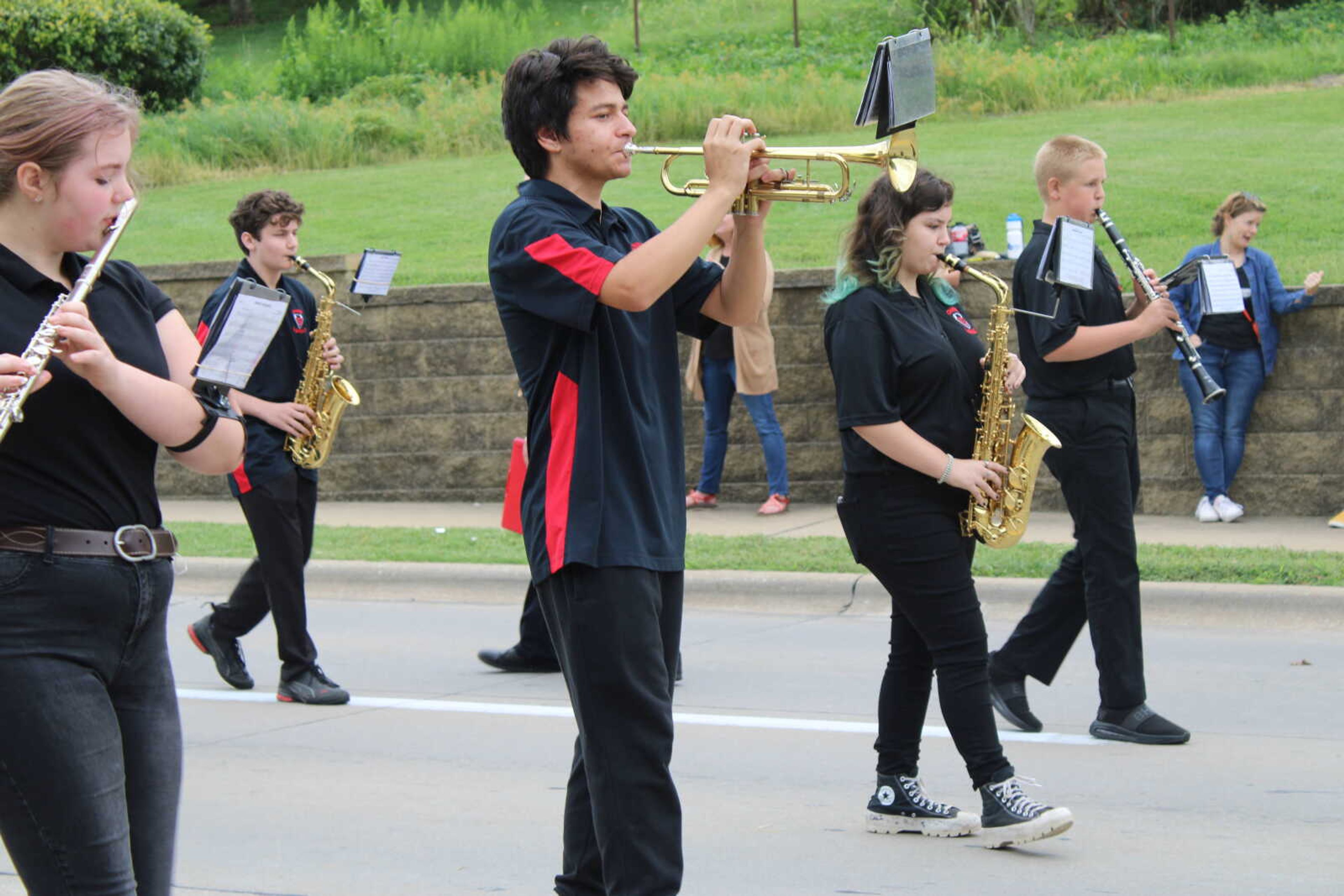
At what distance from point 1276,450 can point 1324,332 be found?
84 cm

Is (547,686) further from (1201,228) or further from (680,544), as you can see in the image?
(1201,228)

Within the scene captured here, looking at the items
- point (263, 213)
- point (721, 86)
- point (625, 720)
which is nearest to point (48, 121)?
point (625, 720)

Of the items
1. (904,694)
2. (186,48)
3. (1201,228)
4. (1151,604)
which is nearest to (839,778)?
(904,694)

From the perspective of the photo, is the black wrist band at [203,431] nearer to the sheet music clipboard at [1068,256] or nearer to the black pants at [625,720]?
the black pants at [625,720]

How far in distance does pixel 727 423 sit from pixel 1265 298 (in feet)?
12.3

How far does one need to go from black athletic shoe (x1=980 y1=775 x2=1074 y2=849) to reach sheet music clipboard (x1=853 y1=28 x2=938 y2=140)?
Answer: 210 cm

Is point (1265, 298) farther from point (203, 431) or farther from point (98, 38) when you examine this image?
point (98, 38)

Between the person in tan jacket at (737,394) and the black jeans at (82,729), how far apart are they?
323 inches

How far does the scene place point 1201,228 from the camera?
1412cm

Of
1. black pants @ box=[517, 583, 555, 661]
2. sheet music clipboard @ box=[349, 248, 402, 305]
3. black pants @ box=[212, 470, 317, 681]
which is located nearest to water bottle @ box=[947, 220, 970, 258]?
sheet music clipboard @ box=[349, 248, 402, 305]

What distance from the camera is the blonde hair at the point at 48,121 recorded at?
119 inches

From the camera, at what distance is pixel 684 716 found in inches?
278

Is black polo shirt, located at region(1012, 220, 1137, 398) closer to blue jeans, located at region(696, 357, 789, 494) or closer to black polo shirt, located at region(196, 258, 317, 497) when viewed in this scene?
black polo shirt, located at region(196, 258, 317, 497)

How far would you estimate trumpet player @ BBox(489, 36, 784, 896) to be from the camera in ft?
11.5
